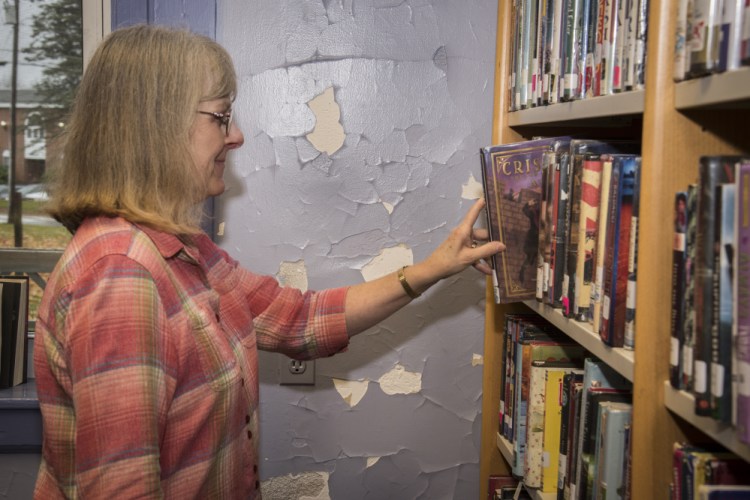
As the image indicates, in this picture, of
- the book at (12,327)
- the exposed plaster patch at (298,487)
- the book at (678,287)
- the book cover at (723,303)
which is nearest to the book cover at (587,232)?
the book at (678,287)

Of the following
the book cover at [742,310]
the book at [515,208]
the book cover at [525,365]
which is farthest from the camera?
the book cover at [525,365]

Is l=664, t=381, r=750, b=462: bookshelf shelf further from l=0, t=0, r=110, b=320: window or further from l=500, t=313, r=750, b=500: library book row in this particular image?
l=0, t=0, r=110, b=320: window

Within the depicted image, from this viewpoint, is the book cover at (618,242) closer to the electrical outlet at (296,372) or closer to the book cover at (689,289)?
the book cover at (689,289)

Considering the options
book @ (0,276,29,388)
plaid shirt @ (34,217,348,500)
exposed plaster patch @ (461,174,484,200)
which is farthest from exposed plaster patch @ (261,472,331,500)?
exposed plaster patch @ (461,174,484,200)

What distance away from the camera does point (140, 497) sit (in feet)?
3.24

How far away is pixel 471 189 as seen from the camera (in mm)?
1831

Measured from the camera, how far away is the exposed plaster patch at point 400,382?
1868mm

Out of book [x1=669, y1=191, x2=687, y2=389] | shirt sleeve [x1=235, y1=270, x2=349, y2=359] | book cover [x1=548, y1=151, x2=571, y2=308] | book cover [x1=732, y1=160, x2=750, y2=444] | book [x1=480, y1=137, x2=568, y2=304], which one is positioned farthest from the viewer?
shirt sleeve [x1=235, y1=270, x2=349, y2=359]

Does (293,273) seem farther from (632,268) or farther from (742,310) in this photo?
(742,310)

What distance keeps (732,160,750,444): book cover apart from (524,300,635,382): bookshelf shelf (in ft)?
0.68

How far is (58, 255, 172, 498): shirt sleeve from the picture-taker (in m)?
0.98

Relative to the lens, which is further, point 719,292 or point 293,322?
point 293,322

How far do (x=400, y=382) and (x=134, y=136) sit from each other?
0.98 metres

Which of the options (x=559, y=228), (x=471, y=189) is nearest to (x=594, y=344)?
(x=559, y=228)
